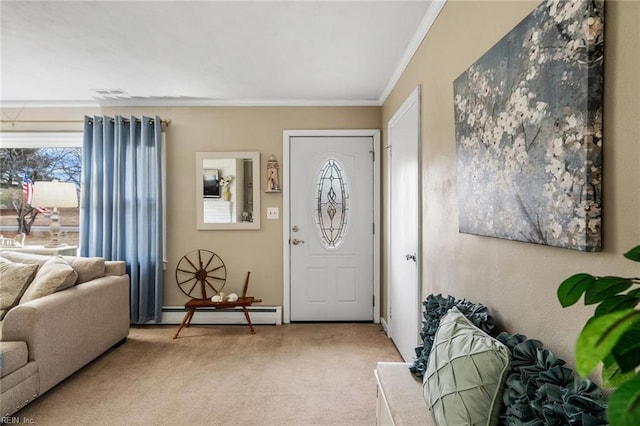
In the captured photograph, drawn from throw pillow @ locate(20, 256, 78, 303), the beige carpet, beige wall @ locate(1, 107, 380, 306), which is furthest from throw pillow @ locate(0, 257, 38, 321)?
beige wall @ locate(1, 107, 380, 306)

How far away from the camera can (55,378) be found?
2.71 meters

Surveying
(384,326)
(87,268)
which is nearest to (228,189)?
(87,268)

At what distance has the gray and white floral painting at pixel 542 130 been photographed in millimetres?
1010

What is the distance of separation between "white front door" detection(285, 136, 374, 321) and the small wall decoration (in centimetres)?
15

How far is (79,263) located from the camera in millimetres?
3479

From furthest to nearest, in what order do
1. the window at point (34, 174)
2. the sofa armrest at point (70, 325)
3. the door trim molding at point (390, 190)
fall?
the window at point (34, 174), the door trim molding at point (390, 190), the sofa armrest at point (70, 325)

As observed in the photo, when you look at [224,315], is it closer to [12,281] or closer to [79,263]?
[79,263]

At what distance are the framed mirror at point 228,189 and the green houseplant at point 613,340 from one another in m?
3.98

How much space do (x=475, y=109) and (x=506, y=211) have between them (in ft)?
1.76

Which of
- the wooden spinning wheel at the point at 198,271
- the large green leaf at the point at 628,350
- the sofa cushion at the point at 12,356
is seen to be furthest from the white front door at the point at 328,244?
the large green leaf at the point at 628,350

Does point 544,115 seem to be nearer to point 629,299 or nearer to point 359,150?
point 629,299

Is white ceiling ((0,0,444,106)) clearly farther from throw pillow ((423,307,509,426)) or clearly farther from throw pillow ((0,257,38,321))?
throw pillow ((423,307,509,426))

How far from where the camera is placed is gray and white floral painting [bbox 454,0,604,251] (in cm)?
101

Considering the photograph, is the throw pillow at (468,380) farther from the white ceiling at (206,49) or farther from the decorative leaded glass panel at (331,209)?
the decorative leaded glass panel at (331,209)
